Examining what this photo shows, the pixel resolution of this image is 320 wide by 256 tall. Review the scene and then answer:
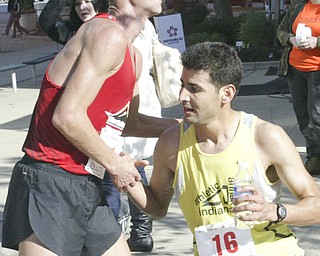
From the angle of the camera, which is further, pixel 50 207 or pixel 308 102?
pixel 308 102

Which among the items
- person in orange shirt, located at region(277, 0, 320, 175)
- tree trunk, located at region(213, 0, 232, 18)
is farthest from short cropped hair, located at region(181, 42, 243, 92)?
tree trunk, located at region(213, 0, 232, 18)

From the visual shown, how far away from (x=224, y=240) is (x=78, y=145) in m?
0.72

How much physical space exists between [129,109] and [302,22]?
11.9 ft

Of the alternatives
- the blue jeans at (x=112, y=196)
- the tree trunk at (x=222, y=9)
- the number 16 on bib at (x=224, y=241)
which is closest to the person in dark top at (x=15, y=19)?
the tree trunk at (x=222, y=9)

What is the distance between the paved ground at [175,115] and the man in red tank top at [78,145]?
217cm

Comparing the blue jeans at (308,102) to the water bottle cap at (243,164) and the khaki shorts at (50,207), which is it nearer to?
the khaki shorts at (50,207)

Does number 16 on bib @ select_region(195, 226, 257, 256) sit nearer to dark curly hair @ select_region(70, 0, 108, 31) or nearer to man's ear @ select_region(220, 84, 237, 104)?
man's ear @ select_region(220, 84, 237, 104)

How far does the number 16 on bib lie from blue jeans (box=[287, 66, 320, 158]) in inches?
166

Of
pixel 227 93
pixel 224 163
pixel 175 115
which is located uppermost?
pixel 227 93

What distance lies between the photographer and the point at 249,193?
302 centimetres

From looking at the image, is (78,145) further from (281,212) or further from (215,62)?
(281,212)

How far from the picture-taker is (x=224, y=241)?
3.44 metres

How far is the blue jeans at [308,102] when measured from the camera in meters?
7.46

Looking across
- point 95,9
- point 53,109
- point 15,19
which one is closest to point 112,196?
point 95,9
